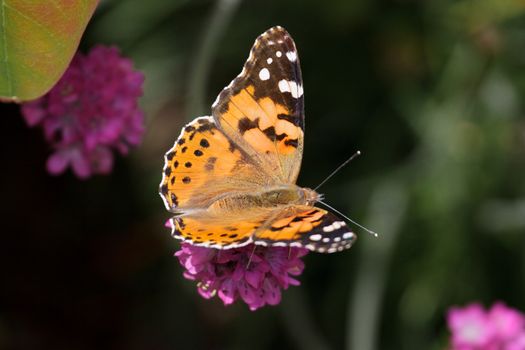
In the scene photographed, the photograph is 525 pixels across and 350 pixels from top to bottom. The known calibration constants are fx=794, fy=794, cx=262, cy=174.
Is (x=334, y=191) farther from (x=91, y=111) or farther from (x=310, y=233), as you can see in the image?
(x=310, y=233)

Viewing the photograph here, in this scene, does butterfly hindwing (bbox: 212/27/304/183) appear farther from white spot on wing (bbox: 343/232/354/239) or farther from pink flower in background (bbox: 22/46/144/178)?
white spot on wing (bbox: 343/232/354/239)

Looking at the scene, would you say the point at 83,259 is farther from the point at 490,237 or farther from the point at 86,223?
the point at 490,237

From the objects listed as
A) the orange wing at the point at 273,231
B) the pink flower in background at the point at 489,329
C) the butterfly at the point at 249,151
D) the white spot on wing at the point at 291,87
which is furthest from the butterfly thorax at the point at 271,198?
the pink flower in background at the point at 489,329

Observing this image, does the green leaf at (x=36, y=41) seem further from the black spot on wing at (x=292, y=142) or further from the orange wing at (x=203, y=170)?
the black spot on wing at (x=292, y=142)

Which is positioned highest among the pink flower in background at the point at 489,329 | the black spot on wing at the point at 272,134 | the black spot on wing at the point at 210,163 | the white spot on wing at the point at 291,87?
the white spot on wing at the point at 291,87

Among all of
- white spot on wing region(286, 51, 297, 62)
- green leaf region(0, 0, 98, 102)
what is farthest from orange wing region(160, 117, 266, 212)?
green leaf region(0, 0, 98, 102)

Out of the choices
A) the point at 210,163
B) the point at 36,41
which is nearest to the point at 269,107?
the point at 210,163
